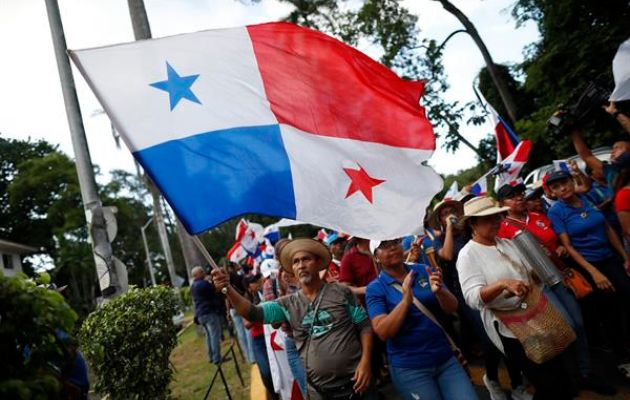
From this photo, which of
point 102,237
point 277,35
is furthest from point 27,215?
point 277,35

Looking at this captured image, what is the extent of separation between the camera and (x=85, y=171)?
621cm

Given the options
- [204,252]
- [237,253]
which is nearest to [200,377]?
[237,253]

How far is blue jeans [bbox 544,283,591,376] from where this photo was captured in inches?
149

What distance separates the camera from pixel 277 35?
12.3ft

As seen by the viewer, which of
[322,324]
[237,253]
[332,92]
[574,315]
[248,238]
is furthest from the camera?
[237,253]

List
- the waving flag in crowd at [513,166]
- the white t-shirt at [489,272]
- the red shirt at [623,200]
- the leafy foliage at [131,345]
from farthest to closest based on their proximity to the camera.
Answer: the waving flag in crowd at [513,166]
the leafy foliage at [131,345]
the red shirt at [623,200]
the white t-shirt at [489,272]

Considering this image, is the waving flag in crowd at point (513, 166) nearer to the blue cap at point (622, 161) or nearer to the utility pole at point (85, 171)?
the blue cap at point (622, 161)

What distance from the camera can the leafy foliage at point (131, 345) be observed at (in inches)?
208

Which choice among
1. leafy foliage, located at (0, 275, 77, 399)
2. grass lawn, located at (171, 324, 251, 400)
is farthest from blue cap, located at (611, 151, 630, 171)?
grass lawn, located at (171, 324, 251, 400)

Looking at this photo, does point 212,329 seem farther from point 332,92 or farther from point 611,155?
point 611,155

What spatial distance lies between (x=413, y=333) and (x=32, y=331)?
2.37 m

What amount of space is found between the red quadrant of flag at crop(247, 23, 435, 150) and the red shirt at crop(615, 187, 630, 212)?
2124 mm

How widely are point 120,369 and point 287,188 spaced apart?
3.55 metres

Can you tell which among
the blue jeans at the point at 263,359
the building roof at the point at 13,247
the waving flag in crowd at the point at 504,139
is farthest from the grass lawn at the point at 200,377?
the building roof at the point at 13,247
